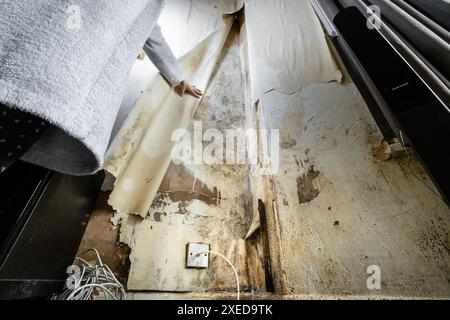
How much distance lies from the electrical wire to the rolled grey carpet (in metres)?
0.60

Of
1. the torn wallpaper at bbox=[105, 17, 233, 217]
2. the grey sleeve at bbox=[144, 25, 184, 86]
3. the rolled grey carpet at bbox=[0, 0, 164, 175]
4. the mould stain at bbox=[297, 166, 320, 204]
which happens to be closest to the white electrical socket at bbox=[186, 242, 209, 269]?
the torn wallpaper at bbox=[105, 17, 233, 217]

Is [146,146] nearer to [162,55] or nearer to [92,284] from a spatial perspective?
[162,55]

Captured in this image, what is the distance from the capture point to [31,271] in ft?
2.56

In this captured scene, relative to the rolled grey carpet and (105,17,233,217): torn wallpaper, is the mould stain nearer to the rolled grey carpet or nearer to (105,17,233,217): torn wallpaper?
(105,17,233,217): torn wallpaper

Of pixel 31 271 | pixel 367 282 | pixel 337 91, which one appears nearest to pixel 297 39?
pixel 337 91

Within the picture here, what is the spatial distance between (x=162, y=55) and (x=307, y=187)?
3.33 ft

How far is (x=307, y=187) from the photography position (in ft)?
3.66

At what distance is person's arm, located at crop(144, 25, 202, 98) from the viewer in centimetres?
112

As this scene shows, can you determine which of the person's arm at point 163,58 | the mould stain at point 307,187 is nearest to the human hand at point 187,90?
the person's arm at point 163,58

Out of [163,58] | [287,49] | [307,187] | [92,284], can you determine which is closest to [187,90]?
[163,58]

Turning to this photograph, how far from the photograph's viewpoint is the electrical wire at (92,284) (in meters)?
0.96

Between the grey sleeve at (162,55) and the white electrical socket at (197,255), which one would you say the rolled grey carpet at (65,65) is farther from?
the white electrical socket at (197,255)

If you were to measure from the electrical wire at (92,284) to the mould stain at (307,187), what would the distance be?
3.11ft
